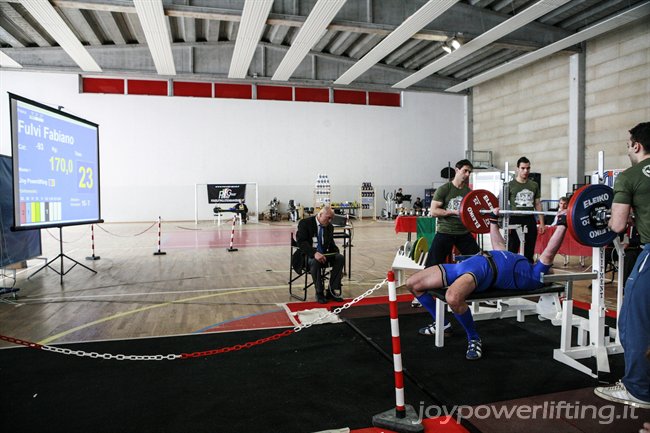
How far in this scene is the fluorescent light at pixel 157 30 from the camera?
9211 mm

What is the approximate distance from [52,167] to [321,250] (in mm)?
3592

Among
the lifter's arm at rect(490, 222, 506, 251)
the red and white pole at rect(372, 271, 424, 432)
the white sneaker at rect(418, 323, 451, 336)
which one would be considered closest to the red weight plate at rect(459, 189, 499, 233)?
the lifter's arm at rect(490, 222, 506, 251)

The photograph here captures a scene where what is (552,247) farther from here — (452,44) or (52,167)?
(452,44)

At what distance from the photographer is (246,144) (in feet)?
52.0

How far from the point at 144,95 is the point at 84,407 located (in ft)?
47.9

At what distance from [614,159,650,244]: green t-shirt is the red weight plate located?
56.3 inches

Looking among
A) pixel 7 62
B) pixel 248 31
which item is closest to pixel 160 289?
pixel 248 31

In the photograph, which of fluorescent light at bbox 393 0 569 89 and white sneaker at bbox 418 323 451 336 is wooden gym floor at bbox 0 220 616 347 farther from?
fluorescent light at bbox 393 0 569 89

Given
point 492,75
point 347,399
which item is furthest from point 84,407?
point 492,75

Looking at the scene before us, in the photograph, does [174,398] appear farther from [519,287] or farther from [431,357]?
[519,287]

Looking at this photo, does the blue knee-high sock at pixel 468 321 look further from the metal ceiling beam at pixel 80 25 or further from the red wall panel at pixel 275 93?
the red wall panel at pixel 275 93

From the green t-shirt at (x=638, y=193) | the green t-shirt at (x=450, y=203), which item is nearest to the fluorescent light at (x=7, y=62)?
the green t-shirt at (x=450, y=203)

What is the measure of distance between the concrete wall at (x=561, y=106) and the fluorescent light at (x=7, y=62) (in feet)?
52.7

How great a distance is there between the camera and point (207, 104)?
15430 mm
